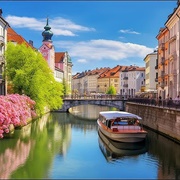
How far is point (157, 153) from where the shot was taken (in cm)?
2886

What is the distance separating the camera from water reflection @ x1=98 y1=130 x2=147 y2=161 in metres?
28.4

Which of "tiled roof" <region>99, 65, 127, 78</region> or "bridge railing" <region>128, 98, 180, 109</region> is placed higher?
"tiled roof" <region>99, 65, 127, 78</region>

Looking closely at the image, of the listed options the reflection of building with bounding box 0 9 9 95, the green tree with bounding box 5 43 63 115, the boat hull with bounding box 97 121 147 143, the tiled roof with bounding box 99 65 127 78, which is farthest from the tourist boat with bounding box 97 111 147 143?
the tiled roof with bounding box 99 65 127 78

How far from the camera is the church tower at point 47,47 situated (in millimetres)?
100062

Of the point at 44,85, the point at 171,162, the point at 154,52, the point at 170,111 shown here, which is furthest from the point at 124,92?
the point at 171,162

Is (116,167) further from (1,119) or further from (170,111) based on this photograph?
(170,111)

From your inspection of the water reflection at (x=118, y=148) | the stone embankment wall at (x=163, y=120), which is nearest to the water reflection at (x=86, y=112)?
the stone embankment wall at (x=163, y=120)

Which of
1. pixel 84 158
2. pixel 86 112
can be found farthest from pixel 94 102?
pixel 84 158

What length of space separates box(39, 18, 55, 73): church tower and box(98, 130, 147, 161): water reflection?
6605 centimetres

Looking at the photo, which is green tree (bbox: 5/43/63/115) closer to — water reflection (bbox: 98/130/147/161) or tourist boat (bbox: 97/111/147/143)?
tourist boat (bbox: 97/111/147/143)

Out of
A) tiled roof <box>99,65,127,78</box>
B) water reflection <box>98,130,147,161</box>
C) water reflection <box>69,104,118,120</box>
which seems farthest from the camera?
tiled roof <box>99,65,127,78</box>

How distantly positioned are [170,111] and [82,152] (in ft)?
32.3

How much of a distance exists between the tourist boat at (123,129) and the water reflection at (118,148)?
46 cm

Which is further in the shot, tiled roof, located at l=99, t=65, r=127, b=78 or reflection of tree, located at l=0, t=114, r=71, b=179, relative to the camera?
tiled roof, located at l=99, t=65, r=127, b=78
